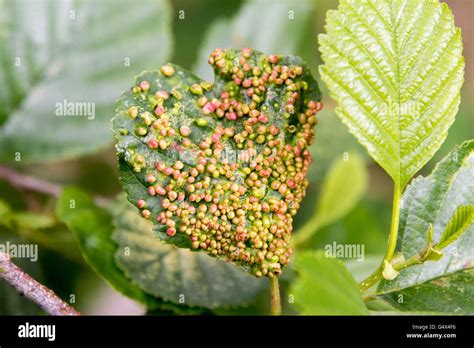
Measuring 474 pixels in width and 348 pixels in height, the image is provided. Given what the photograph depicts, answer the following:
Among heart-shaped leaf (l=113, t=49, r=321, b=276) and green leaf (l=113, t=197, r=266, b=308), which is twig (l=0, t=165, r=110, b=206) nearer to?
green leaf (l=113, t=197, r=266, b=308)

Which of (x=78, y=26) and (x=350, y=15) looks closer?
(x=350, y=15)

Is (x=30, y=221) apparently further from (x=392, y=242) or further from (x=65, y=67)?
(x=392, y=242)

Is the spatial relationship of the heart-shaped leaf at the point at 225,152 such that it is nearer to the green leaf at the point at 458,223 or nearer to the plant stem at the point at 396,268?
the plant stem at the point at 396,268

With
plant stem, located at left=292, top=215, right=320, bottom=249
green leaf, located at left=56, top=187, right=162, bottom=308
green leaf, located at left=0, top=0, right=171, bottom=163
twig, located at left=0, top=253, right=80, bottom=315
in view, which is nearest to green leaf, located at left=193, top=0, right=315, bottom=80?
green leaf, located at left=0, top=0, right=171, bottom=163

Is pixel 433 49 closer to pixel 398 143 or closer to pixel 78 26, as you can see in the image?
pixel 398 143
